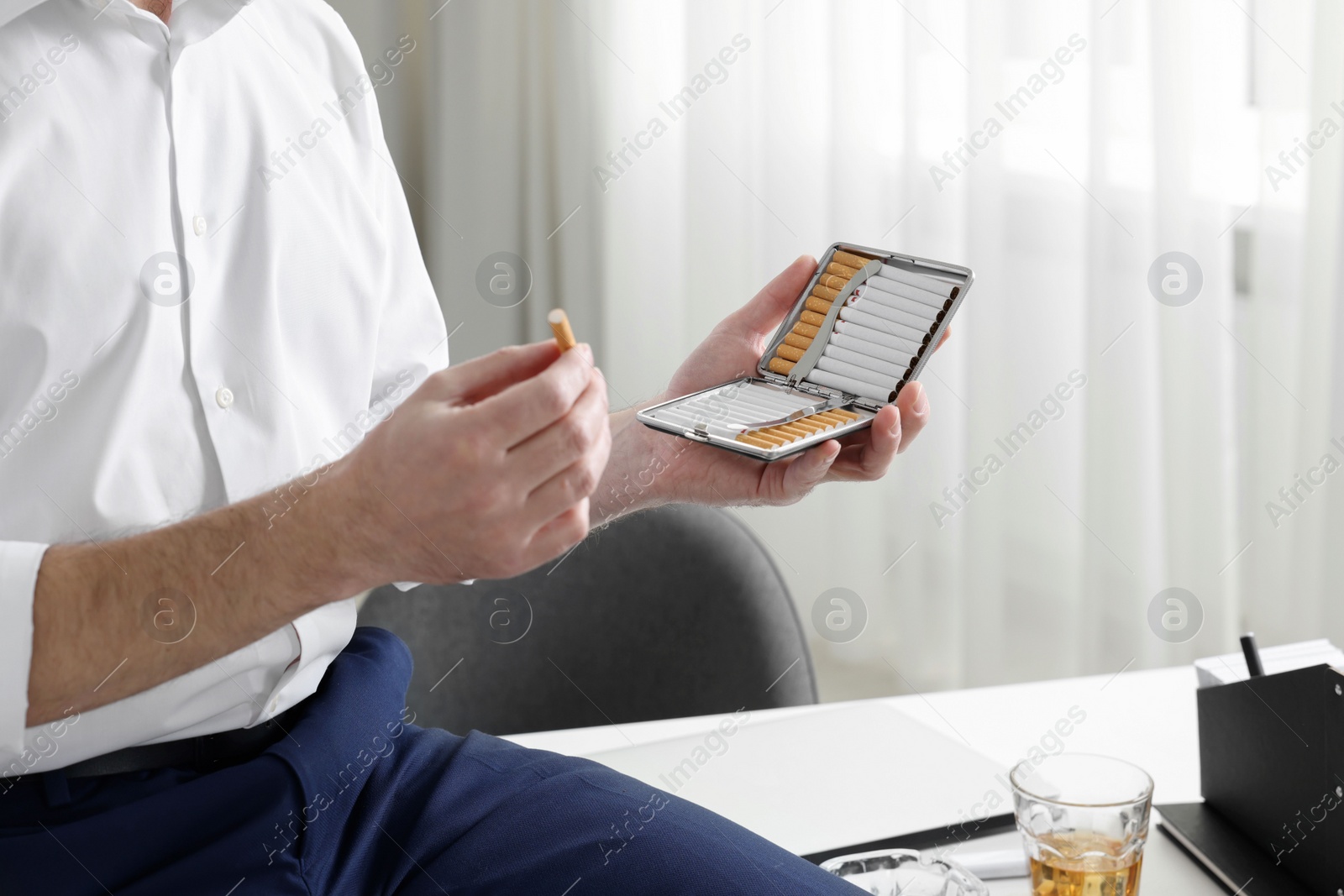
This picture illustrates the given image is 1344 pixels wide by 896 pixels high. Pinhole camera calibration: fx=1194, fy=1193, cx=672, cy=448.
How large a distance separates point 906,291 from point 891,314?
1.1 inches

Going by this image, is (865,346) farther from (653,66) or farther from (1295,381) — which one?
(653,66)

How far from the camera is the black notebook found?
2.32 ft

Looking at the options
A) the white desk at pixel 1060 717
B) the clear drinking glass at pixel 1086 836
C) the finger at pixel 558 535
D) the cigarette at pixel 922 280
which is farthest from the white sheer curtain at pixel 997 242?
the finger at pixel 558 535

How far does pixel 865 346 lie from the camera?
0.92 m

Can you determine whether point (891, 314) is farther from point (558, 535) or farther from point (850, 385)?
point (558, 535)

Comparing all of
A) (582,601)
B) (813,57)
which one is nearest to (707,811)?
(582,601)

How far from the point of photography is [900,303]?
3.08 feet

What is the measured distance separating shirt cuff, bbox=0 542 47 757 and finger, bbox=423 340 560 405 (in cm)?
23

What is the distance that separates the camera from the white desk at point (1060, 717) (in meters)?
0.91

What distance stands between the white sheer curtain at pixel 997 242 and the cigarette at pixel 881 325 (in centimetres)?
105

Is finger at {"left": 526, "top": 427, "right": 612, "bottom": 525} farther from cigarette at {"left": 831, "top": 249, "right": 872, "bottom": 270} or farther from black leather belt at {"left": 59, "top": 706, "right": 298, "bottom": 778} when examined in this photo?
cigarette at {"left": 831, "top": 249, "right": 872, "bottom": 270}

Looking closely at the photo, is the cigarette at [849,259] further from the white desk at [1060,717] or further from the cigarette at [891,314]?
the white desk at [1060,717]

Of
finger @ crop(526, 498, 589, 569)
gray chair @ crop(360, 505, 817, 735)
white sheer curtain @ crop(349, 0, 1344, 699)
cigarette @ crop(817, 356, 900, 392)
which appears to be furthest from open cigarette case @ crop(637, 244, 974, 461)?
white sheer curtain @ crop(349, 0, 1344, 699)

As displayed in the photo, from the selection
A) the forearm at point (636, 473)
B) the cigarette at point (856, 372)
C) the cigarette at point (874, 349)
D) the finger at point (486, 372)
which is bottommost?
the forearm at point (636, 473)
